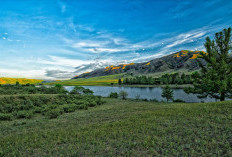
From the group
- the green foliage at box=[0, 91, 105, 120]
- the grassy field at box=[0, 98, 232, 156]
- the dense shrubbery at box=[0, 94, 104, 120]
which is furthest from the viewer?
the green foliage at box=[0, 91, 105, 120]

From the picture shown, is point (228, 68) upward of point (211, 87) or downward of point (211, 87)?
upward

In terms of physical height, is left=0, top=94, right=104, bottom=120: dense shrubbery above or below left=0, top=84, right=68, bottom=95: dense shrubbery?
below

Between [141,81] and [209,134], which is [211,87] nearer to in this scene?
[209,134]

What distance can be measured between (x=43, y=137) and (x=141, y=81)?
388 feet

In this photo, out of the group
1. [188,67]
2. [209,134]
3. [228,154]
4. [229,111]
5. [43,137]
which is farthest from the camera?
[188,67]

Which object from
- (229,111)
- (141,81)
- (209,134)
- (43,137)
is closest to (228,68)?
(229,111)

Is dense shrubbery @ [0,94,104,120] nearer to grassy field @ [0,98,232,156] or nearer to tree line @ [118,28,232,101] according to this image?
grassy field @ [0,98,232,156]

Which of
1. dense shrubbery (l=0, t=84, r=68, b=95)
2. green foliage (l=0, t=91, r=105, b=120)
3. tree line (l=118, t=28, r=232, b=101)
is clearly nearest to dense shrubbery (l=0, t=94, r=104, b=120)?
green foliage (l=0, t=91, r=105, b=120)

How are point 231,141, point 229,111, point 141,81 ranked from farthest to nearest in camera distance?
point 141,81, point 229,111, point 231,141

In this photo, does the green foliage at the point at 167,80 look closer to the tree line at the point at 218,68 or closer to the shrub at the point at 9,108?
the tree line at the point at 218,68

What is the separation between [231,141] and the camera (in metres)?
5.82

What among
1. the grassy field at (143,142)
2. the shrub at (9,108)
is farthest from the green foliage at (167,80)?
the shrub at (9,108)

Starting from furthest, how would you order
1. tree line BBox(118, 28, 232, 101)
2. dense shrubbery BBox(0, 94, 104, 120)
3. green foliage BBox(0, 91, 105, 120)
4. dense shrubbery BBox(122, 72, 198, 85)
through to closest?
1. dense shrubbery BBox(122, 72, 198, 85)
2. tree line BBox(118, 28, 232, 101)
3. green foliage BBox(0, 91, 105, 120)
4. dense shrubbery BBox(0, 94, 104, 120)

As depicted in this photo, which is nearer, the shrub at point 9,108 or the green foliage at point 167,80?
the shrub at point 9,108
